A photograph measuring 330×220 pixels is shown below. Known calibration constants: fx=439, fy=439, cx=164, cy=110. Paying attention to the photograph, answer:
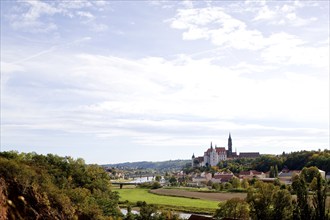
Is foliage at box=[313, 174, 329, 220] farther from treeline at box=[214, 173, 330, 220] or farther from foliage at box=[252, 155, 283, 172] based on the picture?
foliage at box=[252, 155, 283, 172]


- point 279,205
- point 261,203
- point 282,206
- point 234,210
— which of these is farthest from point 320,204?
point 234,210

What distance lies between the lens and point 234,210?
45.0 metres

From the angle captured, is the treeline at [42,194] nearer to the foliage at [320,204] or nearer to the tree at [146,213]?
the tree at [146,213]

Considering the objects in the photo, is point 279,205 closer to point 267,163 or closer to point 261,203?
point 261,203

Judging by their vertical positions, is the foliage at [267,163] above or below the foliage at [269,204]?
above

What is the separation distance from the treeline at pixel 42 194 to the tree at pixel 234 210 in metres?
10.8

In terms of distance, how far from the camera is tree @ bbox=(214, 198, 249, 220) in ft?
147

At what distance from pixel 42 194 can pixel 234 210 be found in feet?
64.8

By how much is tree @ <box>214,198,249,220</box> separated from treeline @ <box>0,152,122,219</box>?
35.5 feet

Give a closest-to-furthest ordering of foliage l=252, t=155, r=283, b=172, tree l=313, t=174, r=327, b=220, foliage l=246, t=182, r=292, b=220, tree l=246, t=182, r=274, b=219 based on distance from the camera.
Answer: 1. tree l=313, t=174, r=327, b=220
2. foliage l=246, t=182, r=292, b=220
3. tree l=246, t=182, r=274, b=219
4. foliage l=252, t=155, r=283, b=172

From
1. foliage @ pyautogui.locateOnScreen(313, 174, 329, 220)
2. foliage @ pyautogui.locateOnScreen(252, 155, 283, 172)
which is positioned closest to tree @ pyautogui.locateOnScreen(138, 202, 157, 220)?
foliage @ pyautogui.locateOnScreen(313, 174, 329, 220)

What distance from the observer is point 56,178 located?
4522cm

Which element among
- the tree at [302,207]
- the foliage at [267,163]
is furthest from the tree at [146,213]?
the foliage at [267,163]

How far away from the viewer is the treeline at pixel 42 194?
3281 centimetres
